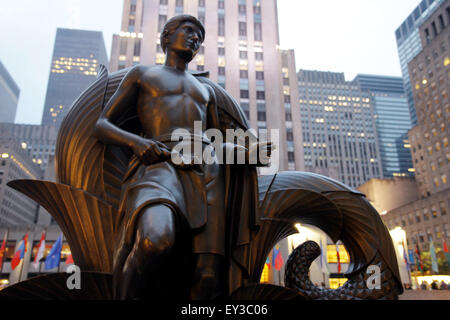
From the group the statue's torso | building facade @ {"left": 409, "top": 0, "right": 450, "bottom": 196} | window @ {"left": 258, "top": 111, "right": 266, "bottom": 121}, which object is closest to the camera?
the statue's torso

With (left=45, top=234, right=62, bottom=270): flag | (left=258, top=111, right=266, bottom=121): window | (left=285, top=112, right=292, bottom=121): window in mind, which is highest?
(left=285, top=112, right=292, bottom=121): window

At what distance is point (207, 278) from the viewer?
2.59m

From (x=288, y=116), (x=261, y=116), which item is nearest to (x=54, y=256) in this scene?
(x=261, y=116)

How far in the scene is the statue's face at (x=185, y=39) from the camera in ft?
11.1

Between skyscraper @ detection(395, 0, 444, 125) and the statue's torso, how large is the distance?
5835 inches

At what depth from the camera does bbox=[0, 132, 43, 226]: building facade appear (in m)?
74.2

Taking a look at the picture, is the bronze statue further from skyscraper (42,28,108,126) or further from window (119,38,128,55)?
skyscraper (42,28,108,126)

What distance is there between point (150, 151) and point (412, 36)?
166 meters

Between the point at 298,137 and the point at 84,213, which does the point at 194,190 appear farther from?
the point at 298,137

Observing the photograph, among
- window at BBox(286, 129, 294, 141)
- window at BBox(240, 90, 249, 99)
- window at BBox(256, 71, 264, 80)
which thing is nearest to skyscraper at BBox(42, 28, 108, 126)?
window at BBox(256, 71, 264, 80)

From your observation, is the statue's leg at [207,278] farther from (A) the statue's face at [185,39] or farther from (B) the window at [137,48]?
(B) the window at [137,48]
